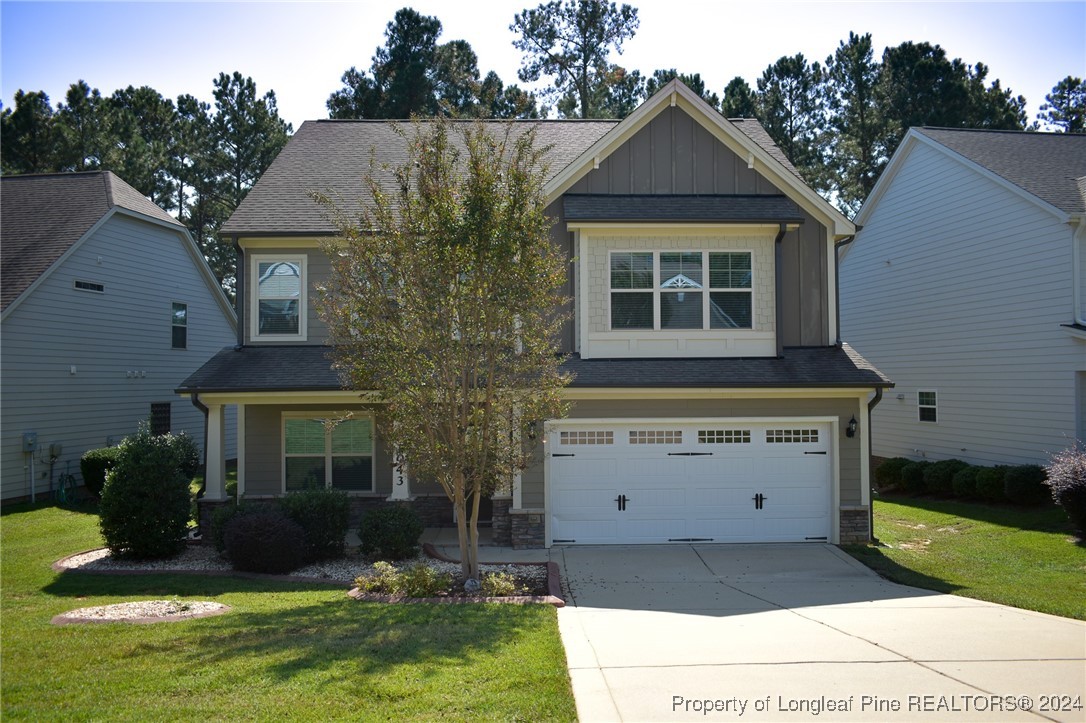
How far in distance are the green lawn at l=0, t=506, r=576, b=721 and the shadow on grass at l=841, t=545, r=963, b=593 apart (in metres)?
5.46

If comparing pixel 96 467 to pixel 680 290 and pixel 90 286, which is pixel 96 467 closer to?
pixel 90 286

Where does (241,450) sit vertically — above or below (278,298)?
below

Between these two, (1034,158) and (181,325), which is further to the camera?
Result: (181,325)

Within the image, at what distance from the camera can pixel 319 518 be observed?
1254 cm

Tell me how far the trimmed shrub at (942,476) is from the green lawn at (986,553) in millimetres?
524

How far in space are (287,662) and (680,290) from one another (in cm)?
964

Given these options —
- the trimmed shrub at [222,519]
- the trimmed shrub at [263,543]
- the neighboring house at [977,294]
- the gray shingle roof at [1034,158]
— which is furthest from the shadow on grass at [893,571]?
the trimmed shrub at [222,519]

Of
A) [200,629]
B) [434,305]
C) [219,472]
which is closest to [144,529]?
[219,472]

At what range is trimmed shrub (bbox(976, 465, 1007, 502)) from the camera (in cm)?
1777

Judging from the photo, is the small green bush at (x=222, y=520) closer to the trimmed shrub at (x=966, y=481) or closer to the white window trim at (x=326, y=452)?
the white window trim at (x=326, y=452)

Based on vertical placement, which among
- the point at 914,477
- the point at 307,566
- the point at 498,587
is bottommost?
the point at 307,566

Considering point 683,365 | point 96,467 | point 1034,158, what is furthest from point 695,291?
point 96,467

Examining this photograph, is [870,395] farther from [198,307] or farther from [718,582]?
[198,307]

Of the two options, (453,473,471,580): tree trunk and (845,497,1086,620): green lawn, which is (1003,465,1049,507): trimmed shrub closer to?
(845,497,1086,620): green lawn
